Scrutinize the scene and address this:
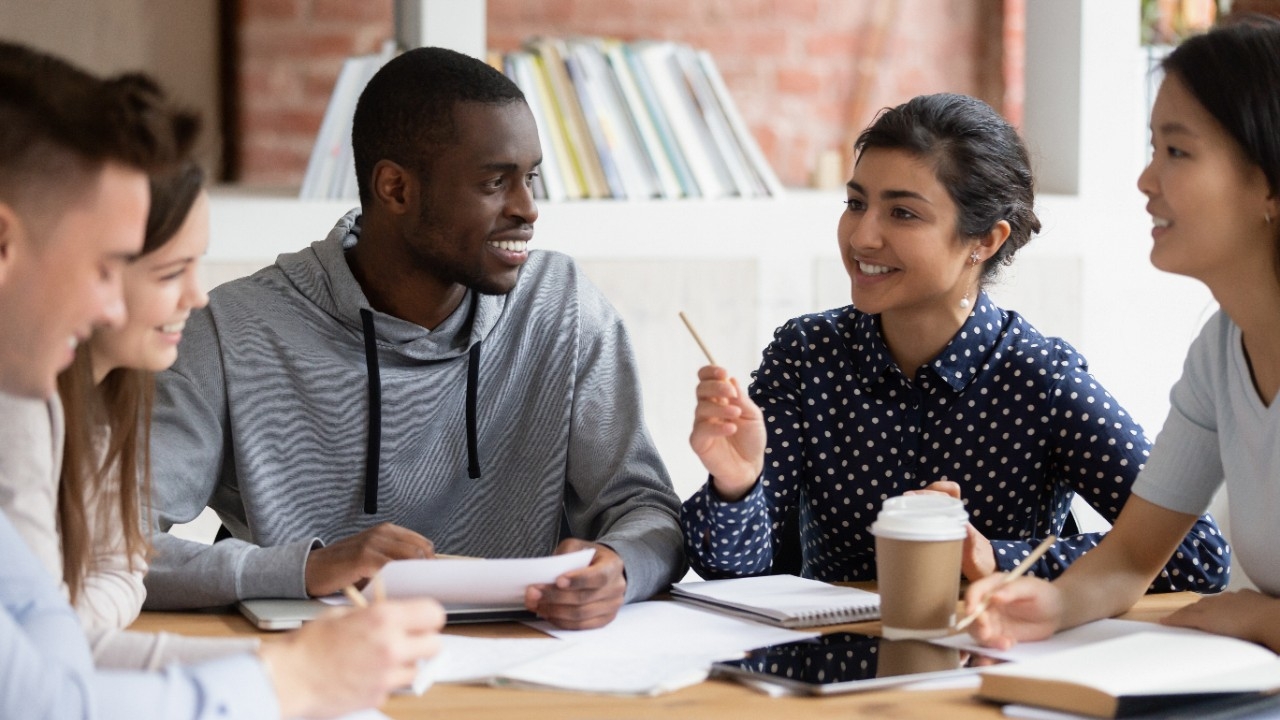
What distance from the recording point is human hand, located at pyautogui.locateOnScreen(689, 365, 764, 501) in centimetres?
148

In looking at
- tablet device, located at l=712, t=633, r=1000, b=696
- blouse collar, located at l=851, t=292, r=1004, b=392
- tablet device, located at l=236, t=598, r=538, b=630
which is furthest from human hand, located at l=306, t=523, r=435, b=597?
blouse collar, located at l=851, t=292, r=1004, b=392

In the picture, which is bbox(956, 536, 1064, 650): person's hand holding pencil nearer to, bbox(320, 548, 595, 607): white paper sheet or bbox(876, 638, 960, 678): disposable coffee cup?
bbox(876, 638, 960, 678): disposable coffee cup

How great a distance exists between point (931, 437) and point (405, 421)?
2.18 ft

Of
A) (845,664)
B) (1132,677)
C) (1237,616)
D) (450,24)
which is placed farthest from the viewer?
(450,24)

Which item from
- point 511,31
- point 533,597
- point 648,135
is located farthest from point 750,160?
point 533,597

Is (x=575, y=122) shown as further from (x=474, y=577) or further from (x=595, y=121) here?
(x=474, y=577)

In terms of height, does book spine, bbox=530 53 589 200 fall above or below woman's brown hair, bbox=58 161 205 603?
above

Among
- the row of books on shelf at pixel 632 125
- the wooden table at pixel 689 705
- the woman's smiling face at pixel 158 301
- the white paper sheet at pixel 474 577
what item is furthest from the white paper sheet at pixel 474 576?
the row of books on shelf at pixel 632 125

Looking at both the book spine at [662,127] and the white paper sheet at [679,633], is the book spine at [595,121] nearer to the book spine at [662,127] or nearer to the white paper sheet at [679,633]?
the book spine at [662,127]

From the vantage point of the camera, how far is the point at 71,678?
2.88 ft

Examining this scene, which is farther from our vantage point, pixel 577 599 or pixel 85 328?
pixel 577 599

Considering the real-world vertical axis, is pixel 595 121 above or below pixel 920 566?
above

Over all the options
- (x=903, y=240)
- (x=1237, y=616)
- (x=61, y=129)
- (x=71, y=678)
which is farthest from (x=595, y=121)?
(x=71, y=678)

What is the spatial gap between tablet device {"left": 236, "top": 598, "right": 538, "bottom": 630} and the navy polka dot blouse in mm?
358
